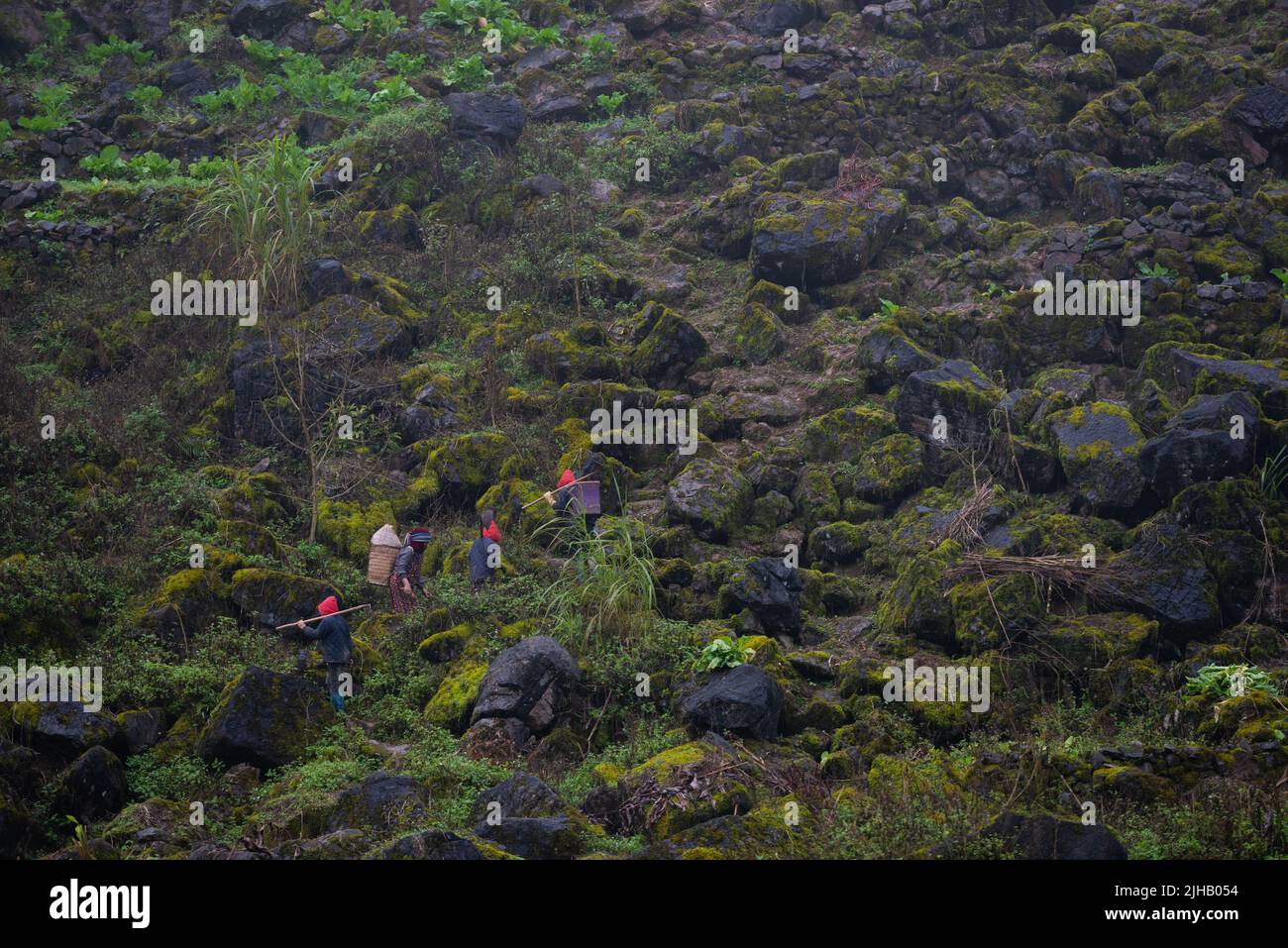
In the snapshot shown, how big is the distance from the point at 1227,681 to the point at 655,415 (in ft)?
22.8

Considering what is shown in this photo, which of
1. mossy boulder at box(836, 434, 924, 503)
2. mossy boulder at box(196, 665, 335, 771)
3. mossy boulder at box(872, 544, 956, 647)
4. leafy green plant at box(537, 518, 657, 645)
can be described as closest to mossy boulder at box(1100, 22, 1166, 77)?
mossy boulder at box(836, 434, 924, 503)

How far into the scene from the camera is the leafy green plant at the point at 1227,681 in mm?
9031

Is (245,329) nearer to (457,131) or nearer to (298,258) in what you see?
(298,258)

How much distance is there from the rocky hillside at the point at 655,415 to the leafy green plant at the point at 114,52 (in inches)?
9.5

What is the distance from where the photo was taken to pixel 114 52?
21000 mm

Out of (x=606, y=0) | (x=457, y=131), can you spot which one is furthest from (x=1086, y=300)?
(x=606, y=0)

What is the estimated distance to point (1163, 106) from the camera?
18.2 meters

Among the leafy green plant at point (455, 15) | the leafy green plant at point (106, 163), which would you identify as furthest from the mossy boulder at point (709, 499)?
the leafy green plant at point (455, 15)

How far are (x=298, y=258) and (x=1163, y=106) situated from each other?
13.1 meters

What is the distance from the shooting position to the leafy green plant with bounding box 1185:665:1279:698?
9.03 metres

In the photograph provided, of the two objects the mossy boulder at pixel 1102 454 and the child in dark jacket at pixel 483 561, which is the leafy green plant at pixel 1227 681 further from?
the child in dark jacket at pixel 483 561

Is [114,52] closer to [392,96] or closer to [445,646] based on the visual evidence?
[392,96]

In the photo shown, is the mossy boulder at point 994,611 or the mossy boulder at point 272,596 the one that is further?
the mossy boulder at point 272,596

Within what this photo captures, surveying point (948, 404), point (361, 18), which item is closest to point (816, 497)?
point (948, 404)
